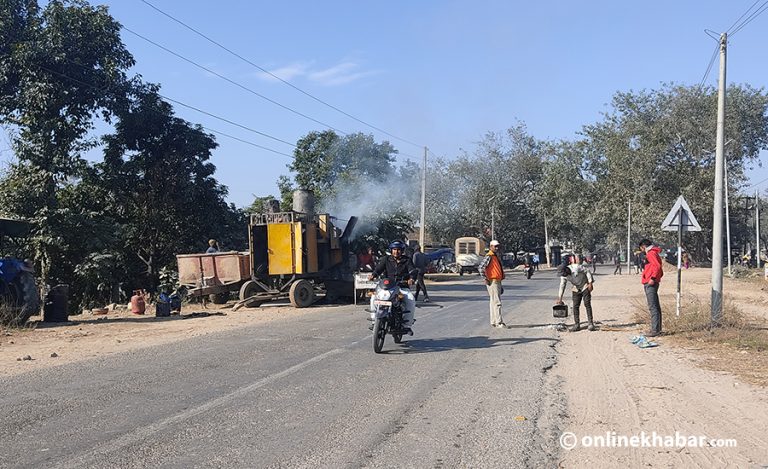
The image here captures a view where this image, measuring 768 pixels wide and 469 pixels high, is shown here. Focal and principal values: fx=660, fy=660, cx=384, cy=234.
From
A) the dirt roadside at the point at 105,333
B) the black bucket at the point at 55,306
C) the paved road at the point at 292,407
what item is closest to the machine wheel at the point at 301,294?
the dirt roadside at the point at 105,333

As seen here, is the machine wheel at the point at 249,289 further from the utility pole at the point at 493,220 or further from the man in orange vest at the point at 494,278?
the utility pole at the point at 493,220

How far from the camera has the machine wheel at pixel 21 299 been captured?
46.0 feet

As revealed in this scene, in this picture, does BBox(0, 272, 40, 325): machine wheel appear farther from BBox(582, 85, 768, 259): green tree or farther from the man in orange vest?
BBox(582, 85, 768, 259): green tree

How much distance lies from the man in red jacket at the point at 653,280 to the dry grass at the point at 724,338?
0.98 ft

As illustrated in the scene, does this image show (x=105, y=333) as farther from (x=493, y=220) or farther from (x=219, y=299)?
(x=493, y=220)

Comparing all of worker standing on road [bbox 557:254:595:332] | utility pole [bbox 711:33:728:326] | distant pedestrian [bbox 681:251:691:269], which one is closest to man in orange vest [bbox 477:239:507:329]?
worker standing on road [bbox 557:254:595:332]

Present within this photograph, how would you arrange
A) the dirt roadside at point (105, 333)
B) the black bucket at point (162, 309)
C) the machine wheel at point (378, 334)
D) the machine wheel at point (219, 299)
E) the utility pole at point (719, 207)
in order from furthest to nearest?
the machine wheel at point (219, 299) < the black bucket at point (162, 309) < the utility pole at point (719, 207) < the dirt roadside at point (105, 333) < the machine wheel at point (378, 334)

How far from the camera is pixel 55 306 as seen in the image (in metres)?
15.6

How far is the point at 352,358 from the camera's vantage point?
9.77m

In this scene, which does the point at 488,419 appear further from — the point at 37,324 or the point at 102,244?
the point at 102,244

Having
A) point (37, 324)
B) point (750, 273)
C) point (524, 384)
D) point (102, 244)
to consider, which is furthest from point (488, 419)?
point (750, 273)

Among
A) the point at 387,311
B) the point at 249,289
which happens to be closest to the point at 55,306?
the point at 249,289

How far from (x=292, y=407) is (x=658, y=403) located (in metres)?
3.87

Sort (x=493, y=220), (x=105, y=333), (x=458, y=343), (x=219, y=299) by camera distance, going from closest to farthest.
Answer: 1. (x=458, y=343)
2. (x=105, y=333)
3. (x=219, y=299)
4. (x=493, y=220)
